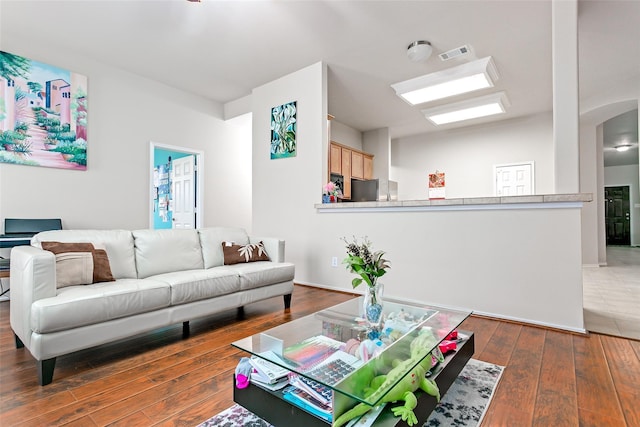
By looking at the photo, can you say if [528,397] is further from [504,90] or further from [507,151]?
[507,151]

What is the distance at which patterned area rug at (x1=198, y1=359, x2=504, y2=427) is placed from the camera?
139 cm

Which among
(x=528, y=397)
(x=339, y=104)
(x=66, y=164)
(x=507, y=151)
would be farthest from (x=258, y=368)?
(x=507, y=151)

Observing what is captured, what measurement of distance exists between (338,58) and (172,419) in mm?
3990

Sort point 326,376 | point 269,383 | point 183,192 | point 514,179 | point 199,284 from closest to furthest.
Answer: point 326,376 < point 269,383 < point 199,284 < point 183,192 < point 514,179

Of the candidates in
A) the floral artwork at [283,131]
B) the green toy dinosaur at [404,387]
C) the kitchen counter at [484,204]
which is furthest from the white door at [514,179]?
the green toy dinosaur at [404,387]

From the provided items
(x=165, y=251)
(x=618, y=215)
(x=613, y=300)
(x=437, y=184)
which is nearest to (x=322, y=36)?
(x=437, y=184)

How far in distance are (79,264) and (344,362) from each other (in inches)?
76.9

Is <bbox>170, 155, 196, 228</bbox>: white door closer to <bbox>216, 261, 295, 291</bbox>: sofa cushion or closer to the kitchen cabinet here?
the kitchen cabinet

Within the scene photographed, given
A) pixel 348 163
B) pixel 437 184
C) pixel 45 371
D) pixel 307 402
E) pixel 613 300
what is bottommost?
pixel 613 300

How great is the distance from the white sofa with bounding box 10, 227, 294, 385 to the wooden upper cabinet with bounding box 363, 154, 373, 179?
3.87 meters

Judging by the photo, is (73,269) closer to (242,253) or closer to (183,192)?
(242,253)

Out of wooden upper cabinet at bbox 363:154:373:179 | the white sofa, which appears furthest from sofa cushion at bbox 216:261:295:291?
wooden upper cabinet at bbox 363:154:373:179

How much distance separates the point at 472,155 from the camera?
255 inches

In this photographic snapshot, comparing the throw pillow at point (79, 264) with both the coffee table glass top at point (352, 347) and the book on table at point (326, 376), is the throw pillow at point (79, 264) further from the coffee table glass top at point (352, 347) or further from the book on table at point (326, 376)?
the book on table at point (326, 376)
